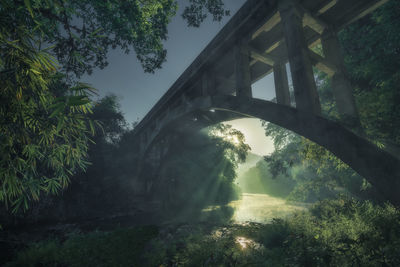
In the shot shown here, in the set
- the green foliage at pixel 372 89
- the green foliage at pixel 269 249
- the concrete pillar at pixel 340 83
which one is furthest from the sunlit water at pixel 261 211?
Result: the concrete pillar at pixel 340 83

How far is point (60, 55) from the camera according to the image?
5.74 metres

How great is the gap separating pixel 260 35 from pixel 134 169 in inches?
658

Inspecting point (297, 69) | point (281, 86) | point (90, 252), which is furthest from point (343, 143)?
point (90, 252)

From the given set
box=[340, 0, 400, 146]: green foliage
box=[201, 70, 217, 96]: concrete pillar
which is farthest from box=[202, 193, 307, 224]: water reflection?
box=[201, 70, 217, 96]: concrete pillar

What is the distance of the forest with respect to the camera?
2674mm

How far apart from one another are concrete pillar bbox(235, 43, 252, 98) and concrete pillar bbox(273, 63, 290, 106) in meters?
1.00

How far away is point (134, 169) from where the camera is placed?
18.2 meters

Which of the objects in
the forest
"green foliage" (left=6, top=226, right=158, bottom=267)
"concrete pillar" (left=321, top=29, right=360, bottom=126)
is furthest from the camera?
"green foliage" (left=6, top=226, right=158, bottom=267)

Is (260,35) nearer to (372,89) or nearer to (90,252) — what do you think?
(372,89)

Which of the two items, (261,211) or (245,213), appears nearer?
(245,213)

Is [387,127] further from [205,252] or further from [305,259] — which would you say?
[205,252]

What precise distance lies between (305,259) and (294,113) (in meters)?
2.96

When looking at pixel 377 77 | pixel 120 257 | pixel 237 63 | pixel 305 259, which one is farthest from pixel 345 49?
pixel 120 257

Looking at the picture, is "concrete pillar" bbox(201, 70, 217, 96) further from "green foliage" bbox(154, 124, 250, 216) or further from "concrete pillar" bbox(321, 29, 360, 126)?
"green foliage" bbox(154, 124, 250, 216)
